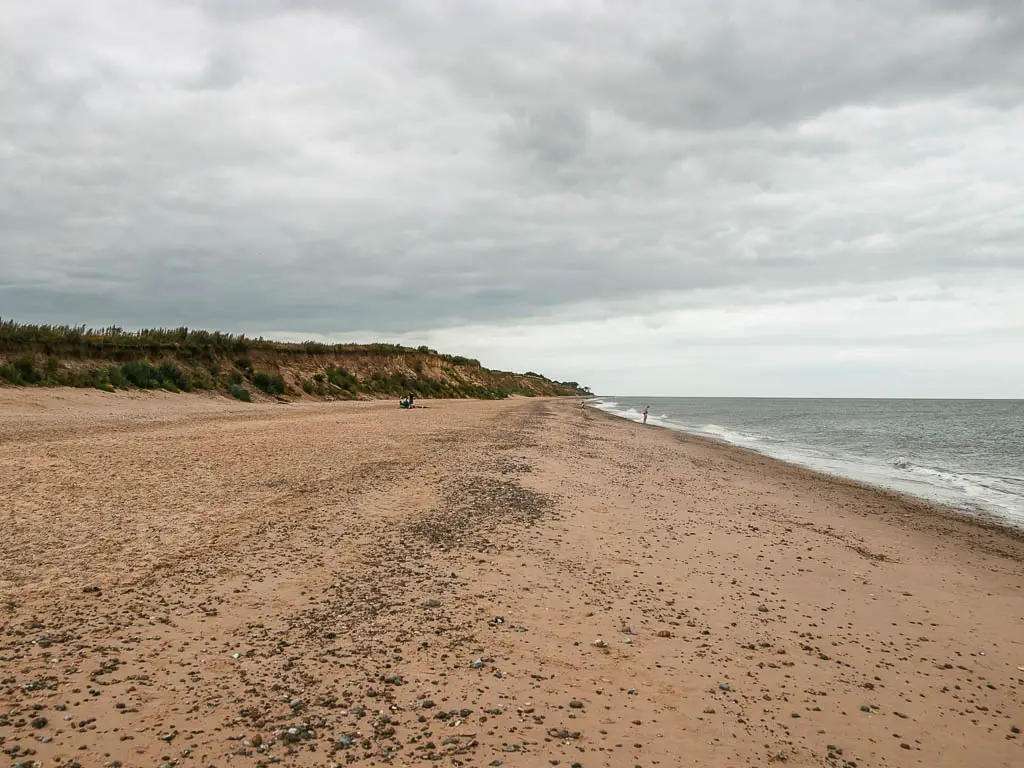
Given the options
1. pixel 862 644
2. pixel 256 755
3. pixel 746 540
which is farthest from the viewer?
pixel 746 540

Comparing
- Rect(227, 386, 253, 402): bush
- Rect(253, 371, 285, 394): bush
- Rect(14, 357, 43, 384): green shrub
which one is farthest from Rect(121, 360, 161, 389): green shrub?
Rect(253, 371, 285, 394): bush

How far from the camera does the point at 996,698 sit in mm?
4762

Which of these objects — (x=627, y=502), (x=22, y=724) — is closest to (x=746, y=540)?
(x=627, y=502)

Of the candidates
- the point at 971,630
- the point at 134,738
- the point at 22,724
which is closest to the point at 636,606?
the point at 971,630

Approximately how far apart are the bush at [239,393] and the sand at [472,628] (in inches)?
1045

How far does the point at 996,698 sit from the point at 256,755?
5392mm

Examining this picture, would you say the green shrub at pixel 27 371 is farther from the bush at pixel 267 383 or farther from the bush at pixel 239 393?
the bush at pixel 267 383

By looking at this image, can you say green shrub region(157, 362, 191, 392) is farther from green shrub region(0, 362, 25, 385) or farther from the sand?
the sand

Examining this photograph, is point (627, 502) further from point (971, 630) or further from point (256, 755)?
point (256, 755)

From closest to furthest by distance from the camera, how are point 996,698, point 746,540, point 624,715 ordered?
point 624,715
point 996,698
point 746,540

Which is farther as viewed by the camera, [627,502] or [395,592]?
[627,502]

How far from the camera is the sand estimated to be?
3.70m

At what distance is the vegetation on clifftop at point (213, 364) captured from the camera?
2850 centimetres

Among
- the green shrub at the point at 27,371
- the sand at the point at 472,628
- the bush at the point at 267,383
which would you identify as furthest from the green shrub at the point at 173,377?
→ the sand at the point at 472,628
